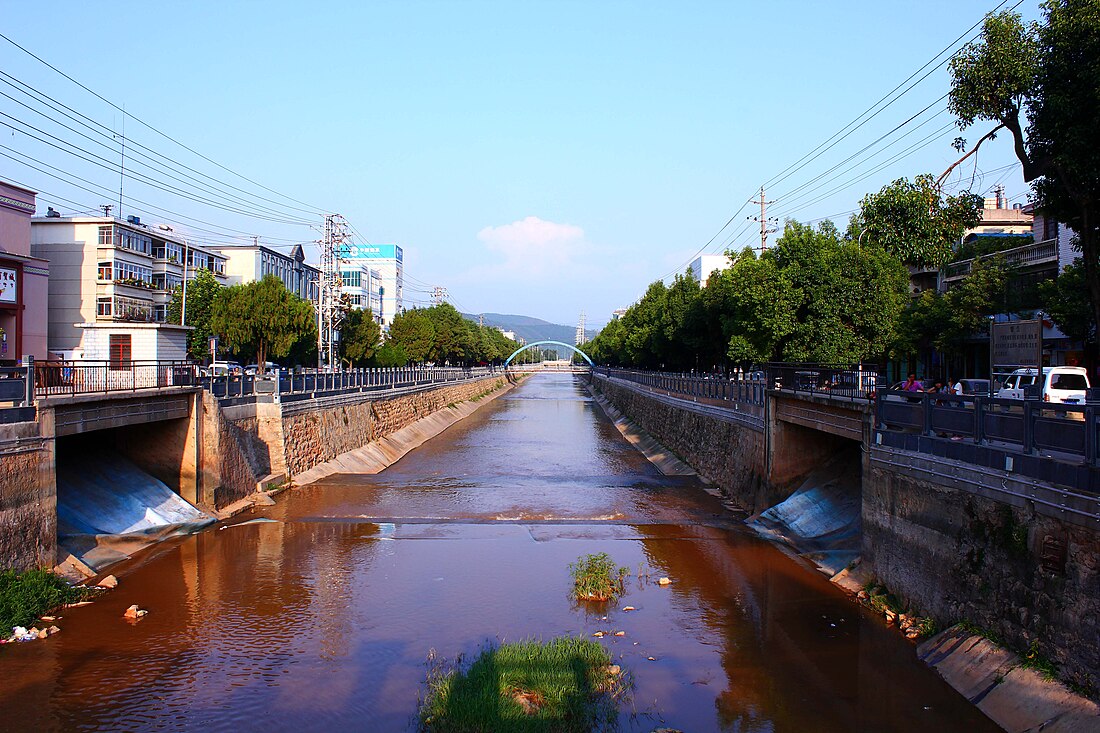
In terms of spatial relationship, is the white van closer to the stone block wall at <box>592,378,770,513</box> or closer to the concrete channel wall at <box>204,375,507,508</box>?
the stone block wall at <box>592,378,770,513</box>

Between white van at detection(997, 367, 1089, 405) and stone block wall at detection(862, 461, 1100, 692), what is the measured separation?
295 inches

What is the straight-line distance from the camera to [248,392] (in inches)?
1155

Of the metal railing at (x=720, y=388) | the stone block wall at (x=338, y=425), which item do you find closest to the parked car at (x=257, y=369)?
the stone block wall at (x=338, y=425)

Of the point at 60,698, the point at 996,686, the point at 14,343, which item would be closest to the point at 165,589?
the point at 60,698

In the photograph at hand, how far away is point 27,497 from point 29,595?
1922 mm

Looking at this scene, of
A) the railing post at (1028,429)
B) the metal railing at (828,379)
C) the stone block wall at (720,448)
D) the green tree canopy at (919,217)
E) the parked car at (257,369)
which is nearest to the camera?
the railing post at (1028,429)

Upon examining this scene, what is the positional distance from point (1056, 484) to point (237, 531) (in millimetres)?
19696

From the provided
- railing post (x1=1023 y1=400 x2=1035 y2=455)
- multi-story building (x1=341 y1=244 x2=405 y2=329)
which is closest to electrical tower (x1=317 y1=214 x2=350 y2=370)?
railing post (x1=1023 y1=400 x2=1035 y2=455)

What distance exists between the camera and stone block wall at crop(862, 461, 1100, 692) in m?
9.77

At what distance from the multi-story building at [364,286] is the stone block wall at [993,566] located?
89.3m

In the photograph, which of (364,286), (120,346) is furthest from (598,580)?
(364,286)

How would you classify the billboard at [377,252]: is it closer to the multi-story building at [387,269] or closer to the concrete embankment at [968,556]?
the multi-story building at [387,269]

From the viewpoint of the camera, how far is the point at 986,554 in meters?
12.0

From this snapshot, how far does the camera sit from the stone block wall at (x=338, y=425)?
103 feet
